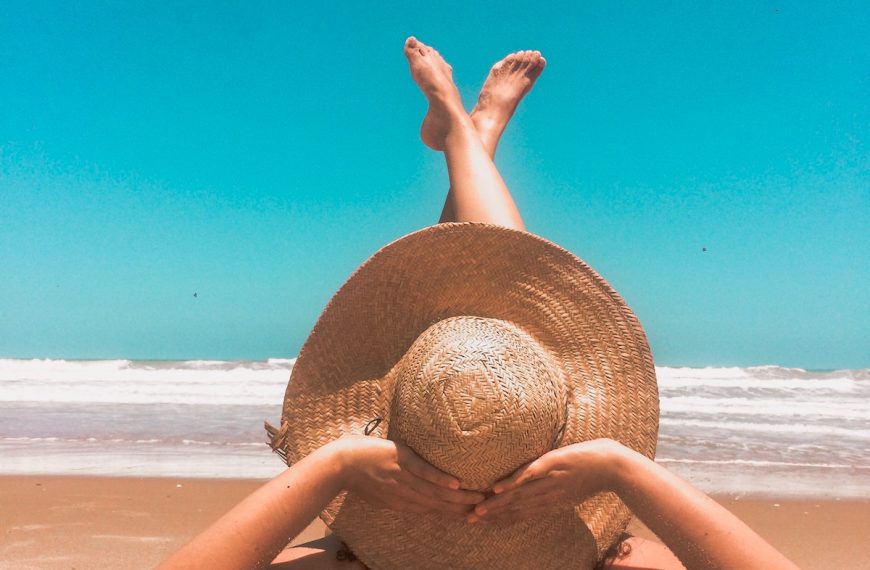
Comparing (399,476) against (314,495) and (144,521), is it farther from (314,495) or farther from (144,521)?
(144,521)

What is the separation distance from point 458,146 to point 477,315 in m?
1.56

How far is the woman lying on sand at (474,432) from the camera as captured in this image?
1707 millimetres

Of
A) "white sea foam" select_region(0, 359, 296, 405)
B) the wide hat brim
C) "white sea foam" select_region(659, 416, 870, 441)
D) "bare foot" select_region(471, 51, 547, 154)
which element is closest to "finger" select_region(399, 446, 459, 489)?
the wide hat brim

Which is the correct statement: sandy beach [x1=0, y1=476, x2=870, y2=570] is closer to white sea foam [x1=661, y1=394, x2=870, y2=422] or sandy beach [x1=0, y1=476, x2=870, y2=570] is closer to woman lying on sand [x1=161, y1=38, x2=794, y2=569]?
woman lying on sand [x1=161, y1=38, x2=794, y2=569]

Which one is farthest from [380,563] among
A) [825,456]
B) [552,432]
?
[825,456]

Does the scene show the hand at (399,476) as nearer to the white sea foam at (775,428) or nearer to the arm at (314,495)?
the arm at (314,495)

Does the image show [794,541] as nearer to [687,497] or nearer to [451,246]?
[687,497]

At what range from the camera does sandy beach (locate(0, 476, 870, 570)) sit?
3.41 meters

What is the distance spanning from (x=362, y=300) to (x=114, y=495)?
3.23m

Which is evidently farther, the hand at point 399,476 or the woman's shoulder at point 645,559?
the woman's shoulder at point 645,559

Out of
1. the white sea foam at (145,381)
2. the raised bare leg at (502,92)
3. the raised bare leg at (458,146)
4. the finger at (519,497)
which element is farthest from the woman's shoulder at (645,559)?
the white sea foam at (145,381)

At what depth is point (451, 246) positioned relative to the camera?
82.3 inches

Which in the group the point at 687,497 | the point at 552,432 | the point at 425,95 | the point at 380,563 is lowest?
the point at 380,563

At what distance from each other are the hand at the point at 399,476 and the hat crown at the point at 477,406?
3 cm
